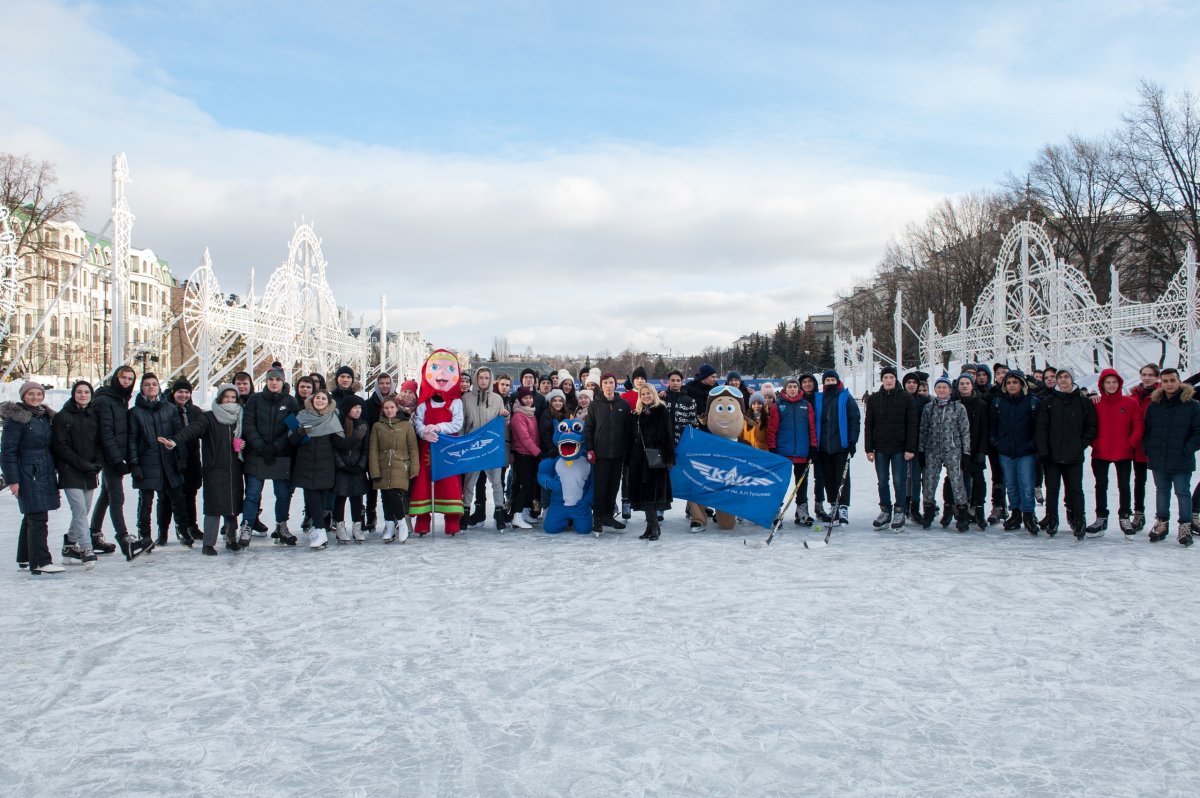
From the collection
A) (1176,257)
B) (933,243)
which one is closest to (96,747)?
(1176,257)

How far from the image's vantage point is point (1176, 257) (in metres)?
34.9

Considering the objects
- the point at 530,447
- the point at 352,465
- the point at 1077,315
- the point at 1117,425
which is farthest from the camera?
the point at 1077,315

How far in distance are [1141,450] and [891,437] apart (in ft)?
7.89

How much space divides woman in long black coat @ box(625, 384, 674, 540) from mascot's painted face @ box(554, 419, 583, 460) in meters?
0.57

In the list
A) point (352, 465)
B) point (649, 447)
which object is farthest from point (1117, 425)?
point (352, 465)

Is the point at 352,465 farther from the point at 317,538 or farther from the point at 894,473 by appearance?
the point at 894,473

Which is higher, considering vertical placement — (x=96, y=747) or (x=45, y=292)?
(x=45, y=292)

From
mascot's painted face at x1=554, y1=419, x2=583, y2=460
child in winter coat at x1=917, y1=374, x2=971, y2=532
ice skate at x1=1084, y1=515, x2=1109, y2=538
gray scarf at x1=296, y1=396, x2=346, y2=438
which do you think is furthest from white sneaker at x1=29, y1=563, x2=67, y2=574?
ice skate at x1=1084, y1=515, x2=1109, y2=538

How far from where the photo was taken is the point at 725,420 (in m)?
9.59

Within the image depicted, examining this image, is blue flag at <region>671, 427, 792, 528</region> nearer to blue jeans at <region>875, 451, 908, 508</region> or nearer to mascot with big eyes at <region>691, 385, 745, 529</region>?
mascot with big eyes at <region>691, 385, 745, 529</region>

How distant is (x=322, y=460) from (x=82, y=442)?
203 cm

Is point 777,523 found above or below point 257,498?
below

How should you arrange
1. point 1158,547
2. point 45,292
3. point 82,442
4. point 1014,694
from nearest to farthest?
point 1014,694, point 82,442, point 1158,547, point 45,292

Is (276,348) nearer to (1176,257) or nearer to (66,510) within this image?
(66,510)
